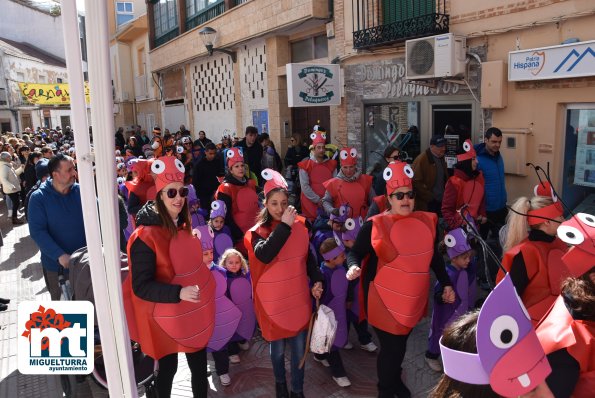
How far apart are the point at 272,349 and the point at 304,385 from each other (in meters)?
0.63

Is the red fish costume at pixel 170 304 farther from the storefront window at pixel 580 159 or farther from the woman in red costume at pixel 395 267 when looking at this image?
the storefront window at pixel 580 159

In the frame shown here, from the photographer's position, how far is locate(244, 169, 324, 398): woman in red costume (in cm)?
348

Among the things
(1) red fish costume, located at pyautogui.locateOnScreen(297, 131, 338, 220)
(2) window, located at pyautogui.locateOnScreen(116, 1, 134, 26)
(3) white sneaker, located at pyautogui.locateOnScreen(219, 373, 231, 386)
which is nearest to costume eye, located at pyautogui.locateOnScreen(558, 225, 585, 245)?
(3) white sneaker, located at pyautogui.locateOnScreen(219, 373, 231, 386)

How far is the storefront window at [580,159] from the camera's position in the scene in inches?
249

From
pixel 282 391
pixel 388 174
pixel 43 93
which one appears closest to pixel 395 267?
pixel 388 174

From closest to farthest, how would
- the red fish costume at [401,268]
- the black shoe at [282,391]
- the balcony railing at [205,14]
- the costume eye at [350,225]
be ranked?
the red fish costume at [401,268], the black shoe at [282,391], the costume eye at [350,225], the balcony railing at [205,14]

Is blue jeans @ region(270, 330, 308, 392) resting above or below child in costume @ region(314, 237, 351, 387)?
below

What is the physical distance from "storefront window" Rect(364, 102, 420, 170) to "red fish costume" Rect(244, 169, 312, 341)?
5409mm

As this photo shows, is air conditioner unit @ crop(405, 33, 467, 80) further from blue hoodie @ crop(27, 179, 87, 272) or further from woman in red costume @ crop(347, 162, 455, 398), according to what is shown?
blue hoodie @ crop(27, 179, 87, 272)

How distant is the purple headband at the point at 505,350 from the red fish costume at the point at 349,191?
4141 mm

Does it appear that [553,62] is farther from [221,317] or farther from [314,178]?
[221,317]

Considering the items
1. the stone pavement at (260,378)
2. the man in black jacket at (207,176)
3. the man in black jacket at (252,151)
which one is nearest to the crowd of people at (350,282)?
the stone pavement at (260,378)

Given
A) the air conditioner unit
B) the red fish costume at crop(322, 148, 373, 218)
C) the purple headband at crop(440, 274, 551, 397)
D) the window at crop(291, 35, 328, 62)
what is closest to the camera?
the purple headband at crop(440, 274, 551, 397)

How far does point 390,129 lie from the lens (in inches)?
368
